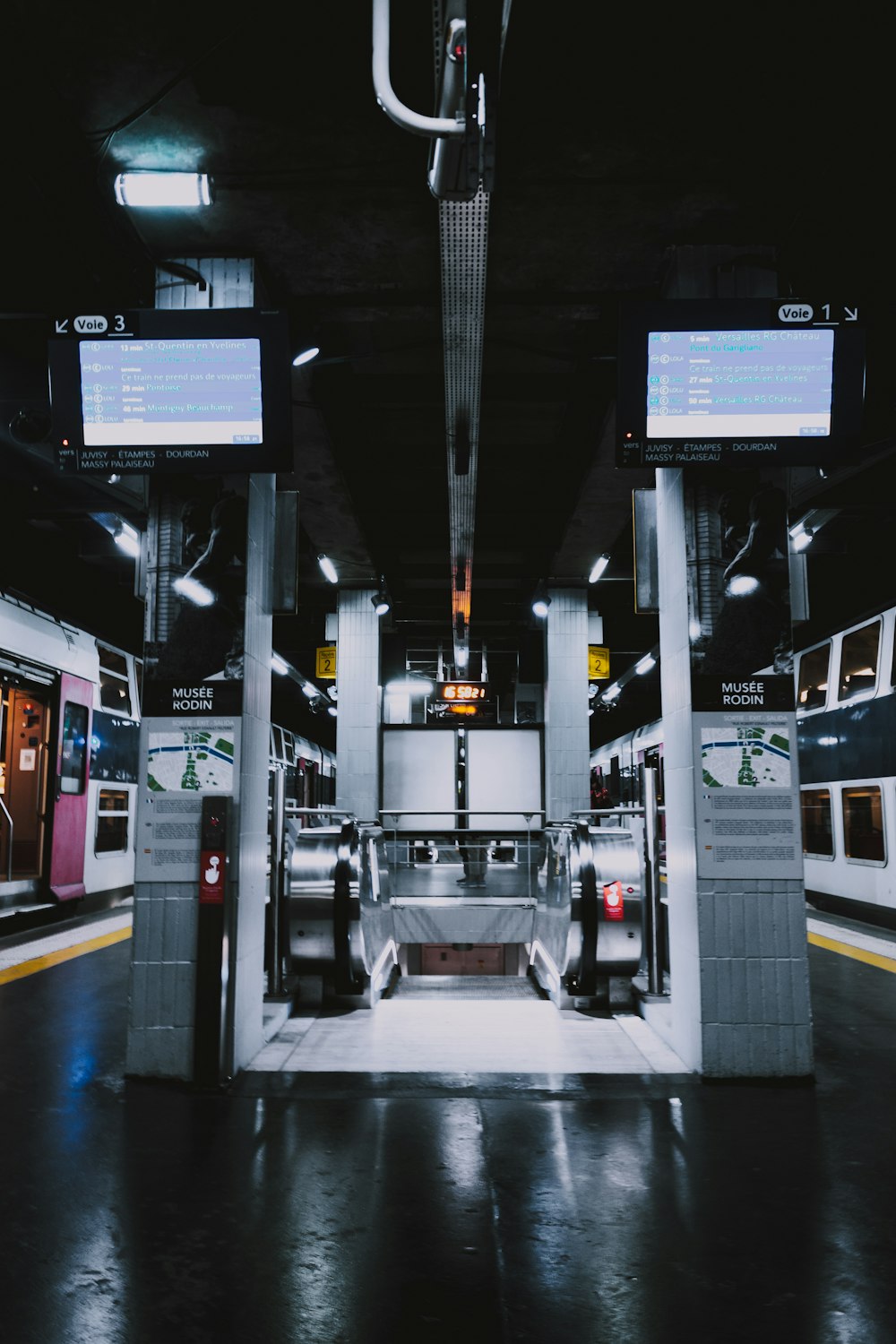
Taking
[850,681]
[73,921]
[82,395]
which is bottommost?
[73,921]

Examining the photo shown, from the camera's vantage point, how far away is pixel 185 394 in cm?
453

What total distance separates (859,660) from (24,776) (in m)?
9.64

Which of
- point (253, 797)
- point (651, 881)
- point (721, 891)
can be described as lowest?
point (651, 881)

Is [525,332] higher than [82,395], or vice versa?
[525,332]

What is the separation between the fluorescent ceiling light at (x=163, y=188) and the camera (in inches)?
182

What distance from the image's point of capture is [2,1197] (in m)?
3.12

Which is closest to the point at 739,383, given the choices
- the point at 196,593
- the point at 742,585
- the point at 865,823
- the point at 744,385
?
the point at 744,385

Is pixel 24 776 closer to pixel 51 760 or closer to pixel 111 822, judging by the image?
pixel 51 760

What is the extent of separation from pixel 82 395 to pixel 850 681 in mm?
9313

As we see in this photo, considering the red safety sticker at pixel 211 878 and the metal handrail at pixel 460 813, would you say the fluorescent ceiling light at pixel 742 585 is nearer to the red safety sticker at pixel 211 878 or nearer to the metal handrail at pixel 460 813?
the red safety sticker at pixel 211 878

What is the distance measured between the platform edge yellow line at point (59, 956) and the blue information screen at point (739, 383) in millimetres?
6181

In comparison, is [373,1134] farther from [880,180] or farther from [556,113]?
[880,180]

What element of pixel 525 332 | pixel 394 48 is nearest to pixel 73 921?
pixel 525 332

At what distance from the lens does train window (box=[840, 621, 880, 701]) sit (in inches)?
397
